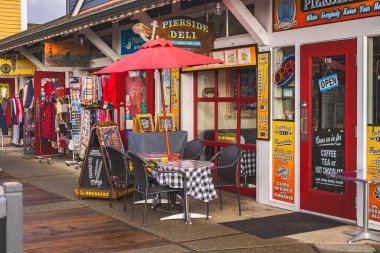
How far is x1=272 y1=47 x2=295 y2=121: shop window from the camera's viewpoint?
26.3 ft

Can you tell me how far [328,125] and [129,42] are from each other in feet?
19.5

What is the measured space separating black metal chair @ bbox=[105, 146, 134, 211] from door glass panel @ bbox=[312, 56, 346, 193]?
2.53 meters

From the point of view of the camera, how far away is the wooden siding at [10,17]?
72.7 ft

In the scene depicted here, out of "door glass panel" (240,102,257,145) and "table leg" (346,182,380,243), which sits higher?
"door glass panel" (240,102,257,145)

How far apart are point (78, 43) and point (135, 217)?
7.81 m

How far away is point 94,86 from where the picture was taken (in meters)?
11.9

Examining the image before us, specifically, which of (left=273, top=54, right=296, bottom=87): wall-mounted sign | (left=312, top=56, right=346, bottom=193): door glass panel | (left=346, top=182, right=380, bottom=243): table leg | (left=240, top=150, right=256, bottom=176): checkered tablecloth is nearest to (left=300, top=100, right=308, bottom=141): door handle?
(left=312, top=56, right=346, bottom=193): door glass panel

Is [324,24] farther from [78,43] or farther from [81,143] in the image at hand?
[78,43]

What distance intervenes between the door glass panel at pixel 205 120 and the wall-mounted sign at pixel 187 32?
134 cm

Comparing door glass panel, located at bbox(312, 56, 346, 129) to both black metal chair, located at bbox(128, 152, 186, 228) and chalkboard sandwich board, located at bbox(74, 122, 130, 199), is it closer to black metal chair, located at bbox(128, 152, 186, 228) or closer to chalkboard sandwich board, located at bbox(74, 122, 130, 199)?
black metal chair, located at bbox(128, 152, 186, 228)

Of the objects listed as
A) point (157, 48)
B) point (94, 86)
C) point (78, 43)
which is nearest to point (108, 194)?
point (157, 48)

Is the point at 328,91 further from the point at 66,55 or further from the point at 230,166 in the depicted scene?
the point at 66,55

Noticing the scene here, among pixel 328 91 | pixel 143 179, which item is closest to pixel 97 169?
pixel 143 179

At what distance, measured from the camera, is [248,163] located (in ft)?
30.1
